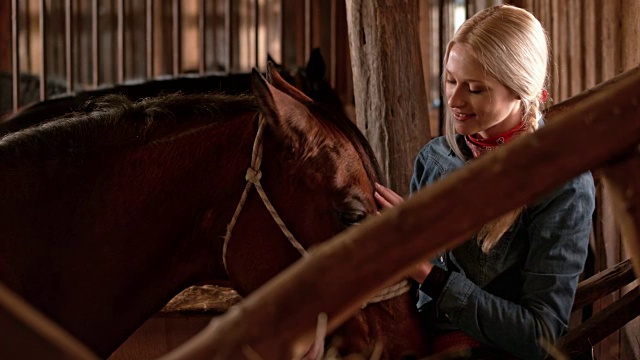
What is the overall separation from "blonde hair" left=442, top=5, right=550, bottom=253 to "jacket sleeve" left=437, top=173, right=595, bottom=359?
7cm

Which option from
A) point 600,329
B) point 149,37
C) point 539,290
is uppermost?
point 149,37

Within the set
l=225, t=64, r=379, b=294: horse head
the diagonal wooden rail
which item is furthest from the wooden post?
the diagonal wooden rail

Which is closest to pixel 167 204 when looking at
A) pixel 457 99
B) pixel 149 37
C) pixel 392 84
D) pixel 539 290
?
pixel 457 99

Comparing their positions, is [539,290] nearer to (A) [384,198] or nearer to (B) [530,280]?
(B) [530,280]

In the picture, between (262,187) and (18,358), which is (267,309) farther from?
(262,187)

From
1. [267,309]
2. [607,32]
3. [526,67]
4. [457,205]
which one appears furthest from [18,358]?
Answer: [607,32]

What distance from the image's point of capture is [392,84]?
8.29 feet

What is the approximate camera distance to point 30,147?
153 centimetres

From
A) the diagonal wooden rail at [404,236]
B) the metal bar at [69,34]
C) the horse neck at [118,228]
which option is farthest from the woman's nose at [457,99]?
the metal bar at [69,34]

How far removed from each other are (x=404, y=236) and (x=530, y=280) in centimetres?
85

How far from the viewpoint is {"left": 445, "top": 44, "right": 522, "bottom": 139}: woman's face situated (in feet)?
5.30

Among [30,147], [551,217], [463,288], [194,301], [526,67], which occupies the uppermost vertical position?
[526,67]

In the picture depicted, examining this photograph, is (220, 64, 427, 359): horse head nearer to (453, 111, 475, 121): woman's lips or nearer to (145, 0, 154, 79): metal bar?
(453, 111, 475, 121): woman's lips

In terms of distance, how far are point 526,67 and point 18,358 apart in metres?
1.16
